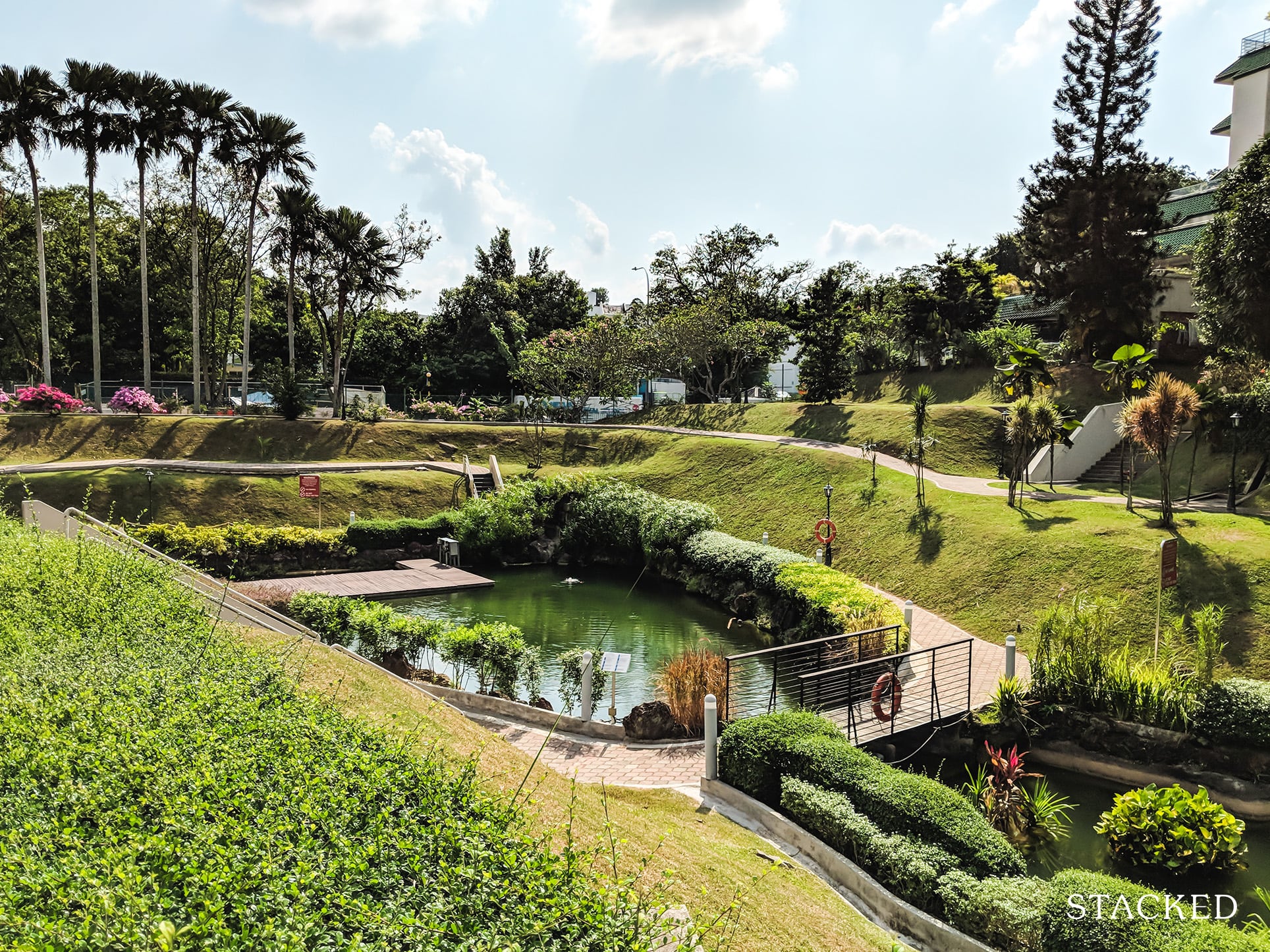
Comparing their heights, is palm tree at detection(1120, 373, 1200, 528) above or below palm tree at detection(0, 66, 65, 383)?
below

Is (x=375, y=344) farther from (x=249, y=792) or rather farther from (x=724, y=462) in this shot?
(x=249, y=792)

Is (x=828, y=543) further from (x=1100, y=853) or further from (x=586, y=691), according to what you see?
(x=1100, y=853)

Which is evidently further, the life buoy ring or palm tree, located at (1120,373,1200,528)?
palm tree, located at (1120,373,1200,528)

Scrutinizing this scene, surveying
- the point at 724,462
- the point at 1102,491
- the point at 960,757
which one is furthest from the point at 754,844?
the point at 724,462

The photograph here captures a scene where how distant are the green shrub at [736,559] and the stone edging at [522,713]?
886cm

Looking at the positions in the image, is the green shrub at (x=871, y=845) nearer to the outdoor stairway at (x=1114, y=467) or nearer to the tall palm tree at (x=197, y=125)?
the outdoor stairway at (x=1114, y=467)

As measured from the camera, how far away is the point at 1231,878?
32.0 feet

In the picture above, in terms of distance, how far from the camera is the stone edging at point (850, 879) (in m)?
7.82

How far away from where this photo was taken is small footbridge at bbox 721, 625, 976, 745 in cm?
Result: 1244

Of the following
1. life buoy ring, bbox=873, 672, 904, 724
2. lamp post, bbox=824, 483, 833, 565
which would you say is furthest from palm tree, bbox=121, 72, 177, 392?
life buoy ring, bbox=873, 672, 904, 724

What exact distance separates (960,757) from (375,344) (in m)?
48.3

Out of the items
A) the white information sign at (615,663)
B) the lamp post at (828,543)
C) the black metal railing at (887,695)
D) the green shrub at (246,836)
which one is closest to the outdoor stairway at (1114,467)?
the lamp post at (828,543)

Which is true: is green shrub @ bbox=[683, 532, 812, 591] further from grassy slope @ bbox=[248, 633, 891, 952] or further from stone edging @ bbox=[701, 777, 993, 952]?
grassy slope @ bbox=[248, 633, 891, 952]

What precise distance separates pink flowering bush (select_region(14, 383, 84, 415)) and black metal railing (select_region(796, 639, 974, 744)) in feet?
101
